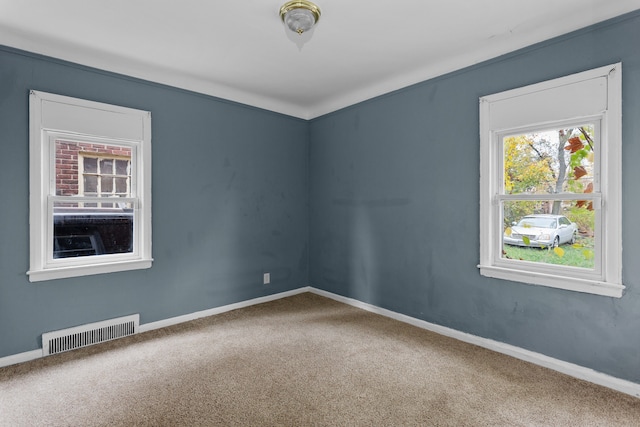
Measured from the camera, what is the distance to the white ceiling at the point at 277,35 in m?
2.24

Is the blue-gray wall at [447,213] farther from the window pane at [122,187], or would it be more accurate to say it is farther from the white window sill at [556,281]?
the window pane at [122,187]

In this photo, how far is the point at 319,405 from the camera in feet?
6.77

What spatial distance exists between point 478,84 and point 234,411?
3.12 meters

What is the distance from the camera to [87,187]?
300cm

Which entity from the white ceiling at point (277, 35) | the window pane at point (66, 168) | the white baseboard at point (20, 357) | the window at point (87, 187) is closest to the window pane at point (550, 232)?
the white ceiling at point (277, 35)

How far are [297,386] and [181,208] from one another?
2161 mm

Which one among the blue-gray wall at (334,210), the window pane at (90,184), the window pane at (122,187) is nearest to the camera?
the blue-gray wall at (334,210)

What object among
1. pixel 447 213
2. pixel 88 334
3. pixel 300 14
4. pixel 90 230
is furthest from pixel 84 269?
pixel 447 213

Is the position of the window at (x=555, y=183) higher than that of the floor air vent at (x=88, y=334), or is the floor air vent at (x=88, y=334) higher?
the window at (x=555, y=183)

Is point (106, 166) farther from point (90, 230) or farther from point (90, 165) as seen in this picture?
point (90, 230)

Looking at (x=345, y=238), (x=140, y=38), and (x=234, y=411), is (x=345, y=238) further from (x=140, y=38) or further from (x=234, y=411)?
(x=140, y=38)

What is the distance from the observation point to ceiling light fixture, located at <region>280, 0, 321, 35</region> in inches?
86.0

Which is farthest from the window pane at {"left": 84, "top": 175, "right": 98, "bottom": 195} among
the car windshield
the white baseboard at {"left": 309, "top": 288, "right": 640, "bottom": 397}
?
the car windshield

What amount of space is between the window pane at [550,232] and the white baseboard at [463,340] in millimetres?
730
